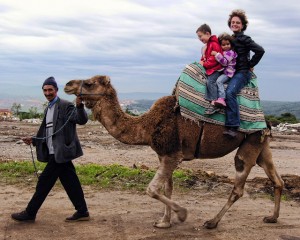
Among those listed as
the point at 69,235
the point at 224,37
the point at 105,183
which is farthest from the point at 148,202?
the point at 224,37

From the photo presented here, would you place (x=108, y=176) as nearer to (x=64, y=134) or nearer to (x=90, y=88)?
(x=64, y=134)

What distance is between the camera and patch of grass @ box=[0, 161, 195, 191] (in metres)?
10.1

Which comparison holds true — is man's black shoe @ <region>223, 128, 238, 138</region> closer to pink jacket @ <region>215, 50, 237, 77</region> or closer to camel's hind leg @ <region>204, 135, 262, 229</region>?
camel's hind leg @ <region>204, 135, 262, 229</region>

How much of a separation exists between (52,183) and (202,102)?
2567mm

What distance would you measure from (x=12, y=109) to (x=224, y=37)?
33923mm

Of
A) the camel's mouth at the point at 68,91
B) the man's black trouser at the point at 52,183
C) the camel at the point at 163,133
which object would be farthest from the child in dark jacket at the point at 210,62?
the man's black trouser at the point at 52,183

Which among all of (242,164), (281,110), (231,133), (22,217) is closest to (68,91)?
(22,217)

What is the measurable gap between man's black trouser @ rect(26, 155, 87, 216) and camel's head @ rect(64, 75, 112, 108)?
1048mm

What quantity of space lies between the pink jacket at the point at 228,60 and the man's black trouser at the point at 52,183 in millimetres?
2737

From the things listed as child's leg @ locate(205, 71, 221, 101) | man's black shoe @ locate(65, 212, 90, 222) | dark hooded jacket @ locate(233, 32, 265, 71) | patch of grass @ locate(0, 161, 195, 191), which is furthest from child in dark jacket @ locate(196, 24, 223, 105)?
patch of grass @ locate(0, 161, 195, 191)

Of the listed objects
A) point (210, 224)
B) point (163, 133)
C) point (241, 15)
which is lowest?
point (210, 224)

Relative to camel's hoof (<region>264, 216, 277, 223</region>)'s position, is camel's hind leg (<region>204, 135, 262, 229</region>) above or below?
above

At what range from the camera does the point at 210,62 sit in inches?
279

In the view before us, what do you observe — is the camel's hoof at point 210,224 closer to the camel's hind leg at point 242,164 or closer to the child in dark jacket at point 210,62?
the camel's hind leg at point 242,164
